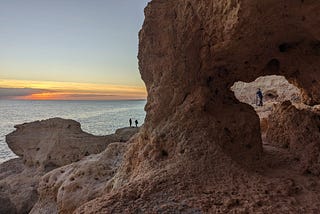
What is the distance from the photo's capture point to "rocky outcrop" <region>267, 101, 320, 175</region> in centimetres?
431

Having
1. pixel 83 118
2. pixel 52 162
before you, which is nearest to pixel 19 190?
pixel 52 162

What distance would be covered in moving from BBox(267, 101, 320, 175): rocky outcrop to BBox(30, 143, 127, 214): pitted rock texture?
3.16 meters

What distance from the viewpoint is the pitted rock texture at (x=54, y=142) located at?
41.2 feet

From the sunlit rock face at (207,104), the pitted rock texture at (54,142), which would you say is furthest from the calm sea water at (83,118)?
the sunlit rock face at (207,104)

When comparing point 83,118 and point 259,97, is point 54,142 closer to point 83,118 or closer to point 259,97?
point 259,97

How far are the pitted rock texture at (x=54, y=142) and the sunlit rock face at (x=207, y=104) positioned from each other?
7.82 metres

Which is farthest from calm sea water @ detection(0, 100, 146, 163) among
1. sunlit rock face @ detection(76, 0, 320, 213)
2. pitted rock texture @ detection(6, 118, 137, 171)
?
sunlit rock face @ detection(76, 0, 320, 213)

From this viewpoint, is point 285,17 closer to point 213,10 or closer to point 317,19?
point 317,19

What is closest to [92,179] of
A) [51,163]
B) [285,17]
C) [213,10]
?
[213,10]

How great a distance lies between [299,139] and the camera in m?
4.77

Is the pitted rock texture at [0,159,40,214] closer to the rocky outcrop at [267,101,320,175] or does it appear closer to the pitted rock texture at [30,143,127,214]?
the pitted rock texture at [30,143,127,214]

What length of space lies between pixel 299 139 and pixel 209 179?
6.29 feet

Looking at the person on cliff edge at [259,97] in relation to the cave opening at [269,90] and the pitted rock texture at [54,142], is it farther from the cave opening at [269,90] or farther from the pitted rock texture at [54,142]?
the pitted rock texture at [54,142]

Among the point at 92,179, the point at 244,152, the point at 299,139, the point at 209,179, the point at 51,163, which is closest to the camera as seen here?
the point at 209,179
